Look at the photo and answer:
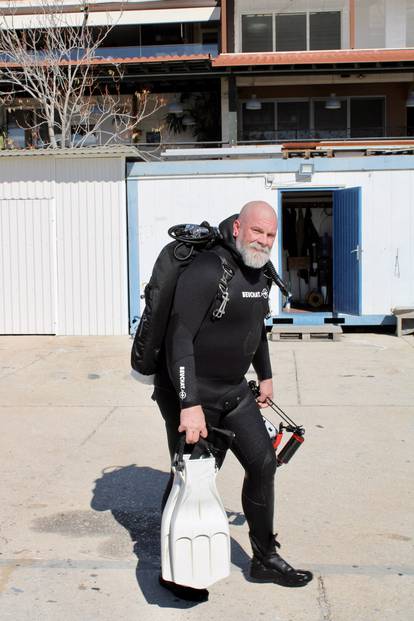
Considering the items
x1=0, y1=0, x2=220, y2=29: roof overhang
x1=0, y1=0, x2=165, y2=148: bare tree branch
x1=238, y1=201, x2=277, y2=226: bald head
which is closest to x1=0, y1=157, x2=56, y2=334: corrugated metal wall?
x1=0, y1=0, x2=165, y2=148: bare tree branch

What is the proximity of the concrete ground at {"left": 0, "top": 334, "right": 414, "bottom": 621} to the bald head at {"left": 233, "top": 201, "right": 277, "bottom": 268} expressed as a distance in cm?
163

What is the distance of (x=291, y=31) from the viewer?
21.8 meters

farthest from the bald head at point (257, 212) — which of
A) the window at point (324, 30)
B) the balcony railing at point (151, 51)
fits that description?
the window at point (324, 30)

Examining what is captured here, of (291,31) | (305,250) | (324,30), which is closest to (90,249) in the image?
(305,250)

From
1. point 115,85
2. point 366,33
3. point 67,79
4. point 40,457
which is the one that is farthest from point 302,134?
point 40,457

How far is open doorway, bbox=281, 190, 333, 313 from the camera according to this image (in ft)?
49.3

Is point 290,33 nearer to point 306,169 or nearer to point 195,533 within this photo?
point 306,169

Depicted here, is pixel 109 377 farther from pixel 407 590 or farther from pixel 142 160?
pixel 407 590

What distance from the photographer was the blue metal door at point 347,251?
12.1 meters

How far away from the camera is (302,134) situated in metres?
22.5

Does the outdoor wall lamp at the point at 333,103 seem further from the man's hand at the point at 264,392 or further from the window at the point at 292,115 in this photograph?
the man's hand at the point at 264,392

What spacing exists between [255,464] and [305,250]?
462 inches

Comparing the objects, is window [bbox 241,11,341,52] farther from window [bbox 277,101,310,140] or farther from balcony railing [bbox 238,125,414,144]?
balcony railing [bbox 238,125,414,144]

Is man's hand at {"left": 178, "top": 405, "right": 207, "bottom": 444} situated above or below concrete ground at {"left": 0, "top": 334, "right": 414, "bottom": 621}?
above
